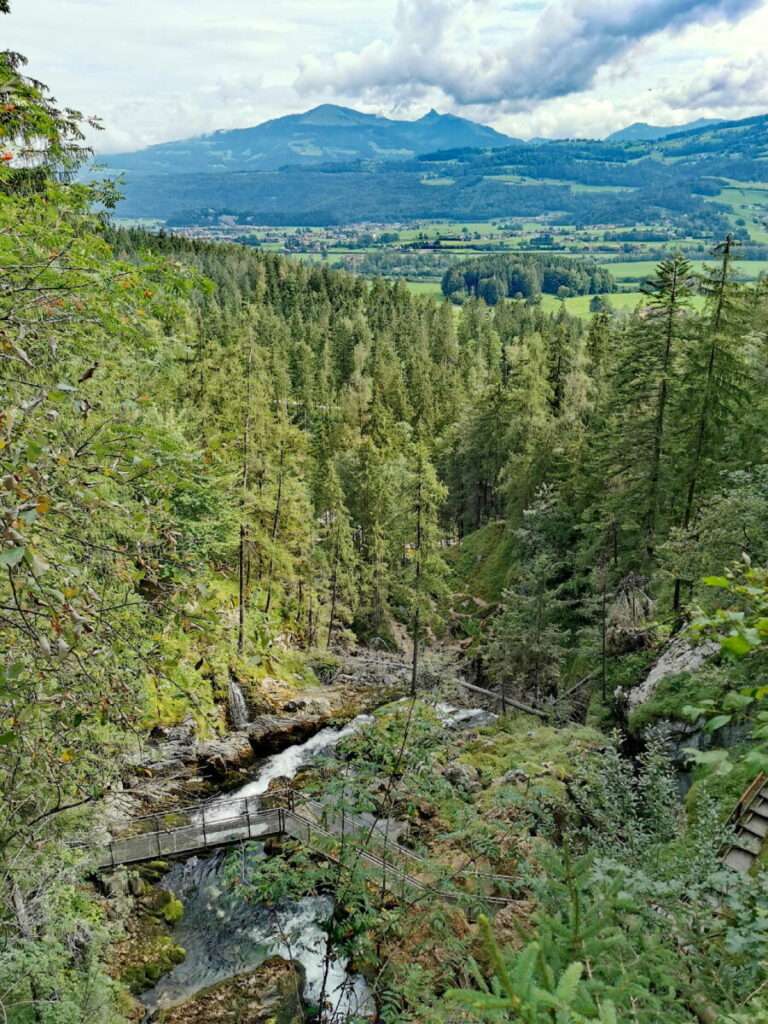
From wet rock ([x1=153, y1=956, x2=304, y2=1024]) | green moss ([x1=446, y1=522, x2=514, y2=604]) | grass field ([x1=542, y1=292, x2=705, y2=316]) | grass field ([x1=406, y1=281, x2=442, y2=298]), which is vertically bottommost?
green moss ([x1=446, y1=522, x2=514, y2=604])

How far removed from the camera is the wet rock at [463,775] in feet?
55.9

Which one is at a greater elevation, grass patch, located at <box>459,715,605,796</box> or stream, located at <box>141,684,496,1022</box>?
grass patch, located at <box>459,715,605,796</box>

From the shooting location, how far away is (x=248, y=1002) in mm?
12734

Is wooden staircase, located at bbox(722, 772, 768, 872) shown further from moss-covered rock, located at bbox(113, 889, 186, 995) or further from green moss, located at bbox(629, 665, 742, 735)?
moss-covered rock, located at bbox(113, 889, 186, 995)

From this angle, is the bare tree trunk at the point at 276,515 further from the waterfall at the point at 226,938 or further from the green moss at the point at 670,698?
the green moss at the point at 670,698

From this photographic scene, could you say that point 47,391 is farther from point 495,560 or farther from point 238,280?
point 238,280

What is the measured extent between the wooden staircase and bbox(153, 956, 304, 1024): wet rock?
8025mm

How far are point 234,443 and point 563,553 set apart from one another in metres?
15.9

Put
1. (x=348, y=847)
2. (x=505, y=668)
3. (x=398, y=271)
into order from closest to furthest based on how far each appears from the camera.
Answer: (x=348, y=847) → (x=505, y=668) → (x=398, y=271)

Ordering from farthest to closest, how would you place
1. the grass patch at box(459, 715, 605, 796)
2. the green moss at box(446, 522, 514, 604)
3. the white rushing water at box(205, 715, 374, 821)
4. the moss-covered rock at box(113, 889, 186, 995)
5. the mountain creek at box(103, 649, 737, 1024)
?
the green moss at box(446, 522, 514, 604), the white rushing water at box(205, 715, 374, 821), the grass patch at box(459, 715, 605, 796), the moss-covered rock at box(113, 889, 186, 995), the mountain creek at box(103, 649, 737, 1024)

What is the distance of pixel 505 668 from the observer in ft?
79.9

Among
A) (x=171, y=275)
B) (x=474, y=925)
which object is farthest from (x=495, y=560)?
(x=171, y=275)

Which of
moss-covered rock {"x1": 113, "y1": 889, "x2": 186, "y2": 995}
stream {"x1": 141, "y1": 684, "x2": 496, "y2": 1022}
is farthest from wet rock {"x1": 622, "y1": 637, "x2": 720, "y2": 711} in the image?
moss-covered rock {"x1": 113, "y1": 889, "x2": 186, "y2": 995}

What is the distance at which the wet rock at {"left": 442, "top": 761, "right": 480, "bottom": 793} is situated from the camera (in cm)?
1704
